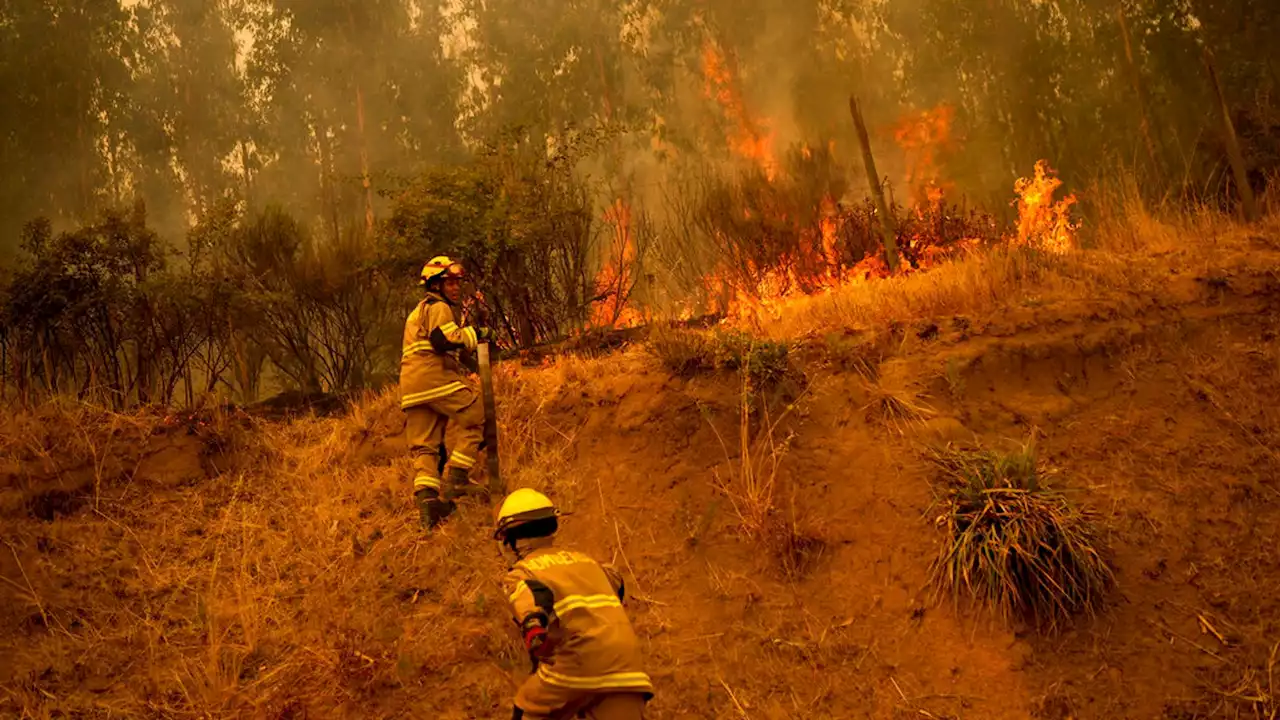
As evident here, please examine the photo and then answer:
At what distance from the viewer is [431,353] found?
21.5 feet

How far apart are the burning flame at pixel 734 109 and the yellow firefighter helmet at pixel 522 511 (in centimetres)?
2461

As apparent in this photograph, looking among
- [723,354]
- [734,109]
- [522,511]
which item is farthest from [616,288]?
[734,109]

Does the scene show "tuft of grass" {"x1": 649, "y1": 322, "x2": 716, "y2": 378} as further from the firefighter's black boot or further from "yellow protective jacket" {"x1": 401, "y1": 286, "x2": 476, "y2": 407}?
the firefighter's black boot

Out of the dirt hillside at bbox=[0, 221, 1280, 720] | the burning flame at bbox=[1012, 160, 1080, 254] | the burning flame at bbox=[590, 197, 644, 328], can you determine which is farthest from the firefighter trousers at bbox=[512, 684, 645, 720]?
the burning flame at bbox=[590, 197, 644, 328]

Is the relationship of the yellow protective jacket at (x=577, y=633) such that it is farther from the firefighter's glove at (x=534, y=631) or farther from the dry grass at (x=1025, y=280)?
the dry grass at (x=1025, y=280)

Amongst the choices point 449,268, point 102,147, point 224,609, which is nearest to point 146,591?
point 224,609

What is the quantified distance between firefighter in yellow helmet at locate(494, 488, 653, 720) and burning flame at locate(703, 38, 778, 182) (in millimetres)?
24817

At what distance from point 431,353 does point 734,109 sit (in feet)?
83.8

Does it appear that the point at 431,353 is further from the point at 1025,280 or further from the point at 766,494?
the point at 1025,280

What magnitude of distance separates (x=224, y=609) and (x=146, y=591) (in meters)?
0.83

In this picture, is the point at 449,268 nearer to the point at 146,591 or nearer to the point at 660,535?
the point at 660,535

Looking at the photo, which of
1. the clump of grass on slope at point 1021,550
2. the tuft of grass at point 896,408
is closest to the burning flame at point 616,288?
the tuft of grass at point 896,408

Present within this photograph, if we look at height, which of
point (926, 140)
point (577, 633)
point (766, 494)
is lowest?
point (766, 494)

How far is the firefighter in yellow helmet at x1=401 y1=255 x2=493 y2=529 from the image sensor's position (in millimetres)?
6434
